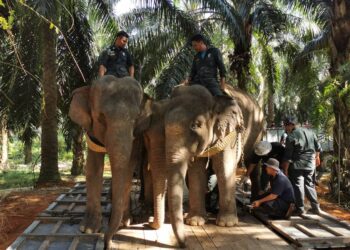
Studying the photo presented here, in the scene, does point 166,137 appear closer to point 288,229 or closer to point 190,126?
point 190,126

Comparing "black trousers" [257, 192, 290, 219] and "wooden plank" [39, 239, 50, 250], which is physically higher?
"black trousers" [257, 192, 290, 219]

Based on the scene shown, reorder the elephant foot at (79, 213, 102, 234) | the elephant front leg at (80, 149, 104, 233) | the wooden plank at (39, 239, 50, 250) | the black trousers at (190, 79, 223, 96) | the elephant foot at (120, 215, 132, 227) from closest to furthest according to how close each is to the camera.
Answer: the wooden plank at (39, 239, 50, 250)
the elephant foot at (79, 213, 102, 234)
the elephant front leg at (80, 149, 104, 233)
the elephant foot at (120, 215, 132, 227)
the black trousers at (190, 79, 223, 96)

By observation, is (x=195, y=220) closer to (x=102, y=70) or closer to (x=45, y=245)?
(x=45, y=245)

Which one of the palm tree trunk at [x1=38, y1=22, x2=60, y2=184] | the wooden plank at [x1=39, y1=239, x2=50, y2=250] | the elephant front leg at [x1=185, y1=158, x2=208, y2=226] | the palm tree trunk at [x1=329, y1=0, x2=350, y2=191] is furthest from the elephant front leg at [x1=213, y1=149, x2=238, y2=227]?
the palm tree trunk at [x1=38, y1=22, x2=60, y2=184]

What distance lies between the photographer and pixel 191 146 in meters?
6.02

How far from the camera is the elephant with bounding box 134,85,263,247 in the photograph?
5844 mm

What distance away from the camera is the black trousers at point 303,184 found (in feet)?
24.7

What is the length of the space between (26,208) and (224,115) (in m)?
5.47

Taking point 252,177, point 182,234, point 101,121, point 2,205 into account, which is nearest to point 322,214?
point 252,177

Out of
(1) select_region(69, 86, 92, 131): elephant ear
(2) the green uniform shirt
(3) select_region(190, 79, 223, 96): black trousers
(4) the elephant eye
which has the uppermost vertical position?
(3) select_region(190, 79, 223, 96): black trousers

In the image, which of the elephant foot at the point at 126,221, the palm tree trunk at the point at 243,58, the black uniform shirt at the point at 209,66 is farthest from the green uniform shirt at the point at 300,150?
the palm tree trunk at the point at 243,58

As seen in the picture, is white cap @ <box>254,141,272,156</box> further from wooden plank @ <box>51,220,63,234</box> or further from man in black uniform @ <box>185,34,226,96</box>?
wooden plank @ <box>51,220,63,234</box>

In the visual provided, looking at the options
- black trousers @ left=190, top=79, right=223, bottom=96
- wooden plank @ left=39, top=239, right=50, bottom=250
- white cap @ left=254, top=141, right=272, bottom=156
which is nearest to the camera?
wooden plank @ left=39, top=239, right=50, bottom=250

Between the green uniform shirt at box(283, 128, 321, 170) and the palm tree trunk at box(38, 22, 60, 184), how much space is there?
7.28 meters
